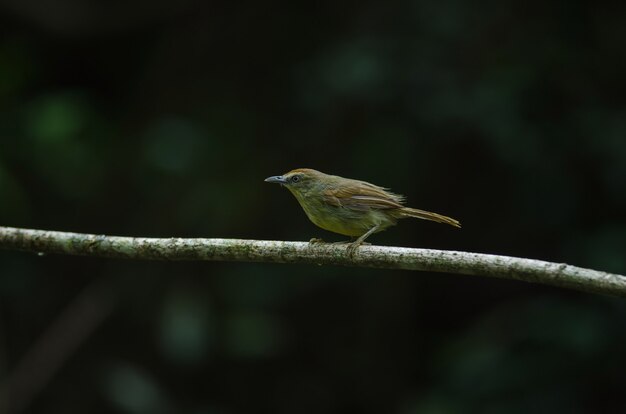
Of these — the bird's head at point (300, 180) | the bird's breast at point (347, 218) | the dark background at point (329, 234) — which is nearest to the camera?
the bird's breast at point (347, 218)

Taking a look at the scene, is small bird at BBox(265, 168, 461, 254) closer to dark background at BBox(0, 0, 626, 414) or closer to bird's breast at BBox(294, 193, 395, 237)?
bird's breast at BBox(294, 193, 395, 237)

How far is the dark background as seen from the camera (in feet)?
20.8

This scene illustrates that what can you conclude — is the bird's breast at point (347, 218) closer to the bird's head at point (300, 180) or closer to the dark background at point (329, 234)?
the bird's head at point (300, 180)

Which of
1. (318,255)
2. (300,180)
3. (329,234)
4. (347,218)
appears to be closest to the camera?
(318,255)

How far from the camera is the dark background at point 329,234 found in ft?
20.8

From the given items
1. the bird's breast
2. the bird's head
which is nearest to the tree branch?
the bird's breast

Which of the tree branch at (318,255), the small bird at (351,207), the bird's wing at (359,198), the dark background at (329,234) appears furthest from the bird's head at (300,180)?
the dark background at (329,234)

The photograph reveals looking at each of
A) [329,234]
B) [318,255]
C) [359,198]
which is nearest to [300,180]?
[359,198]

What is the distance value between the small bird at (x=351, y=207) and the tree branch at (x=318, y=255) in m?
0.54

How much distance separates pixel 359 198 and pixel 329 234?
235cm

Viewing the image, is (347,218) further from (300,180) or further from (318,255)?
(318,255)

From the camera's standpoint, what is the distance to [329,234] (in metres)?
6.91

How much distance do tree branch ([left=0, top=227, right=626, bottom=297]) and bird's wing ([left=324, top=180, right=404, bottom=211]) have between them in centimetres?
62

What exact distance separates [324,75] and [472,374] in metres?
2.75
